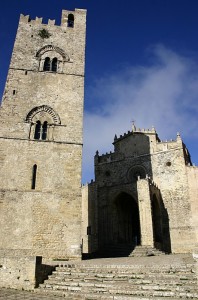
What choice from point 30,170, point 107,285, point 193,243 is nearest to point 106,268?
point 107,285

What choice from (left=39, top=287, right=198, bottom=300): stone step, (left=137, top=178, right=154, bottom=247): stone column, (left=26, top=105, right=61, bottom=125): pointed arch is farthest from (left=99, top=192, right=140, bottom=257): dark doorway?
(left=39, top=287, right=198, bottom=300): stone step

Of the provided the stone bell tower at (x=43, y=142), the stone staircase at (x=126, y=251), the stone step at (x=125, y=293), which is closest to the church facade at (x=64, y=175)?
the stone bell tower at (x=43, y=142)

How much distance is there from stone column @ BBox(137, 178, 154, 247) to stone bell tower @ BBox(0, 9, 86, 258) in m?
7.70

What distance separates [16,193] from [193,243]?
15667 millimetres

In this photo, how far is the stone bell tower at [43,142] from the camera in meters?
13.4

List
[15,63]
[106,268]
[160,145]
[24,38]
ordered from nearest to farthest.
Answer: [106,268]
[15,63]
[24,38]
[160,145]

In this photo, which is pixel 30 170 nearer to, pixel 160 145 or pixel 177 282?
pixel 177 282

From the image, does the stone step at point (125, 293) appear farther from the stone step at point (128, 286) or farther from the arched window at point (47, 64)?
the arched window at point (47, 64)

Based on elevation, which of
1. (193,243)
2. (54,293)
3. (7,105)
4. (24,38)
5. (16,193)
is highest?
(24,38)

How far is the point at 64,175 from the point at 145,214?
8.53 m

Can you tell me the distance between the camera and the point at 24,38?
18531mm

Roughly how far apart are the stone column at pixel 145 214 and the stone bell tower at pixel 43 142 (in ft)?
25.3

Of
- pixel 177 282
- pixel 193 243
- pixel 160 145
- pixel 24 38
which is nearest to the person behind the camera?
pixel 177 282

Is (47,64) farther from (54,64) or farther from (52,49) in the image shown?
(52,49)
